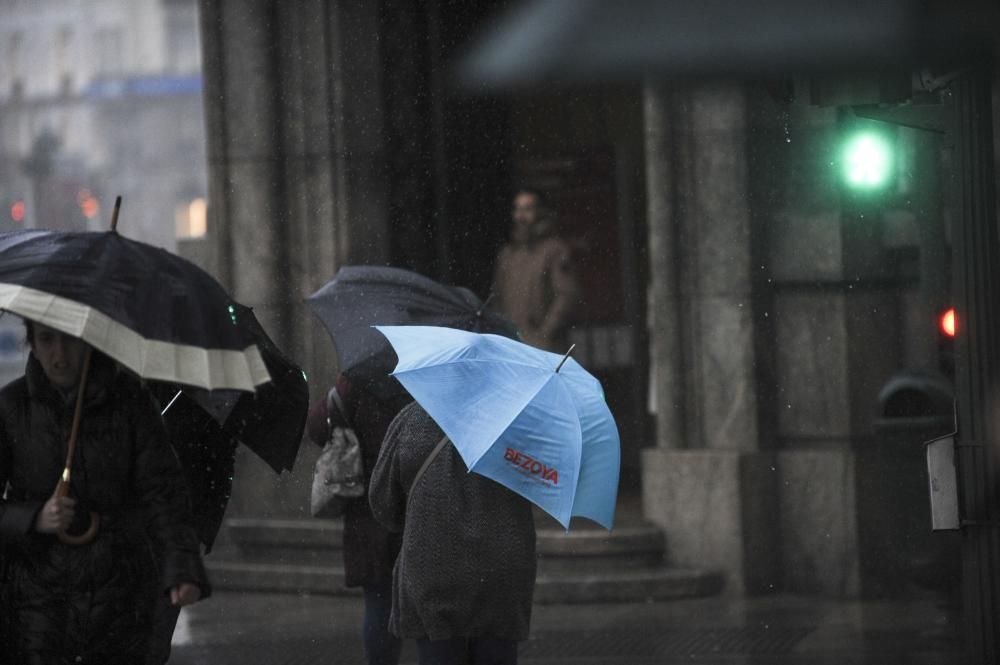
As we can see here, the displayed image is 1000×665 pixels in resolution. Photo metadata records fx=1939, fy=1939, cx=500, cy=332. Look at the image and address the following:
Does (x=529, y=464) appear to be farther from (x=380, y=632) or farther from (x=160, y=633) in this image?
(x=380, y=632)

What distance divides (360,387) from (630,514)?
4.97 metres

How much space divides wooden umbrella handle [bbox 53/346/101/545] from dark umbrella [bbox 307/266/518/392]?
2289mm

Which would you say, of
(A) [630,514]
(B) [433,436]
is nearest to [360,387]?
(B) [433,436]

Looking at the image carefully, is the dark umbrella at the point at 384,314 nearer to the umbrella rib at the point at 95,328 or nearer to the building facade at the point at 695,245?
the umbrella rib at the point at 95,328

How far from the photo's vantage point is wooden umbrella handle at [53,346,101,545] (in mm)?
5238

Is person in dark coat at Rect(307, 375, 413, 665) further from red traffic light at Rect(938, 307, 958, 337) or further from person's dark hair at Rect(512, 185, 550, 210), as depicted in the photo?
person's dark hair at Rect(512, 185, 550, 210)

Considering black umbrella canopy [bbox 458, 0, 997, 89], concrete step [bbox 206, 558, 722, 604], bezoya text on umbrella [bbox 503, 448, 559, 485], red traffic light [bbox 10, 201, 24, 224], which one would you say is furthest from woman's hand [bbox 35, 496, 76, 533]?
red traffic light [bbox 10, 201, 24, 224]

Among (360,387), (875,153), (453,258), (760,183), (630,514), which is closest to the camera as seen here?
(360,387)

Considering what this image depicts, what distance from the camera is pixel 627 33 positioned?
2588 mm

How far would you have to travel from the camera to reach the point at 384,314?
7609 millimetres

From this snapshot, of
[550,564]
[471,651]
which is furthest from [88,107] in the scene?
[471,651]

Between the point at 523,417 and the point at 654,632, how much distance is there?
4.26 meters

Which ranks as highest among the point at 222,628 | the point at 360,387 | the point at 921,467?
the point at 360,387

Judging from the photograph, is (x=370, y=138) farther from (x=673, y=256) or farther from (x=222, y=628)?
(x=222, y=628)
